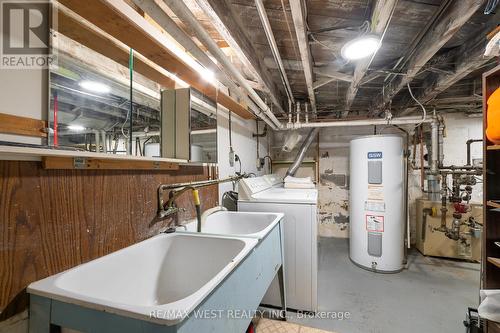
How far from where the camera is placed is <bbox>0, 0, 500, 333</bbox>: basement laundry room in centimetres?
70

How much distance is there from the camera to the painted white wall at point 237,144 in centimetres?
224

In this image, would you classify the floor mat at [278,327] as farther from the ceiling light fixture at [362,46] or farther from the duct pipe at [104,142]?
the ceiling light fixture at [362,46]

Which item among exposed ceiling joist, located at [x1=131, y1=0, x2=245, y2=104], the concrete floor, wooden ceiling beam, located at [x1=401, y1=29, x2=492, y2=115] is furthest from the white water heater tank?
exposed ceiling joist, located at [x1=131, y1=0, x2=245, y2=104]

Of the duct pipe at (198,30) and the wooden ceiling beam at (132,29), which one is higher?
the duct pipe at (198,30)

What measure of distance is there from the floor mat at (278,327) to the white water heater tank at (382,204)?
4.87 feet

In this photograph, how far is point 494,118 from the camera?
3.72ft

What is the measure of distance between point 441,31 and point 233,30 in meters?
1.28

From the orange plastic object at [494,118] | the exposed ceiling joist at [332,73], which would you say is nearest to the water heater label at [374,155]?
Answer: the exposed ceiling joist at [332,73]

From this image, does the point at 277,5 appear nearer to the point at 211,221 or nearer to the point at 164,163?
the point at 164,163

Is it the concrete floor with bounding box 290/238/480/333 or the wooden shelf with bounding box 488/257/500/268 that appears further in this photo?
the concrete floor with bounding box 290/238/480/333

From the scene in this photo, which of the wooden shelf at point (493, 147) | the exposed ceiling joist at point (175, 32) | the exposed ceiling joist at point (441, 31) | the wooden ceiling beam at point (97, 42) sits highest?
the exposed ceiling joist at point (441, 31)

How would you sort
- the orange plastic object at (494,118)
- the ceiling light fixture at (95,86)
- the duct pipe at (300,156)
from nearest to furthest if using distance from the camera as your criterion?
the ceiling light fixture at (95,86), the orange plastic object at (494,118), the duct pipe at (300,156)

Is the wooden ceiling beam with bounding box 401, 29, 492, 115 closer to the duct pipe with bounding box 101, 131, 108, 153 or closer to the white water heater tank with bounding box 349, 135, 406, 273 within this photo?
the white water heater tank with bounding box 349, 135, 406, 273

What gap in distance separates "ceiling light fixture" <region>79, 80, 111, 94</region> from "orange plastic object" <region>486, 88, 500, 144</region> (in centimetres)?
192
